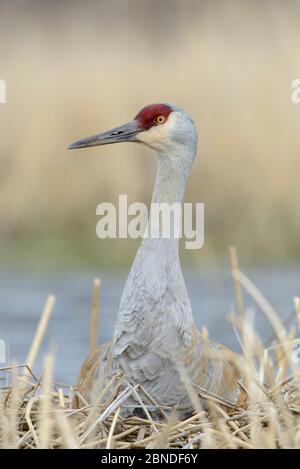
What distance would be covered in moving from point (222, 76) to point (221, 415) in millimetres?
6643

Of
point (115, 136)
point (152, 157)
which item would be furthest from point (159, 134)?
point (152, 157)

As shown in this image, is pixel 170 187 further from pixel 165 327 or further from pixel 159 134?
pixel 165 327

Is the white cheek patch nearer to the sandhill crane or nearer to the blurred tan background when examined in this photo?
the sandhill crane

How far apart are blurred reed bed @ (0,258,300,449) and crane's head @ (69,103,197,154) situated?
85 cm

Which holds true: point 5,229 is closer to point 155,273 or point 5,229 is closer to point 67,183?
point 67,183

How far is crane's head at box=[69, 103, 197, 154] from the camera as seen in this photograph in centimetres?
464

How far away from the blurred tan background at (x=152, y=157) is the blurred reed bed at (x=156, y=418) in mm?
5868

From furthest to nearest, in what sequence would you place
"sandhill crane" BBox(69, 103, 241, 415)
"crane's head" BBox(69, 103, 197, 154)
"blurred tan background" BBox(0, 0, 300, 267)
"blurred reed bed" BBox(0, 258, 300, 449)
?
"blurred tan background" BBox(0, 0, 300, 267)
"crane's head" BBox(69, 103, 197, 154)
"sandhill crane" BBox(69, 103, 241, 415)
"blurred reed bed" BBox(0, 258, 300, 449)

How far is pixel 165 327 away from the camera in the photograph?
4.30m

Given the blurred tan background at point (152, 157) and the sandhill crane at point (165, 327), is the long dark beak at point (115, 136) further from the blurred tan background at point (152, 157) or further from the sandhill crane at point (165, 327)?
the blurred tan background at point (152, 157)

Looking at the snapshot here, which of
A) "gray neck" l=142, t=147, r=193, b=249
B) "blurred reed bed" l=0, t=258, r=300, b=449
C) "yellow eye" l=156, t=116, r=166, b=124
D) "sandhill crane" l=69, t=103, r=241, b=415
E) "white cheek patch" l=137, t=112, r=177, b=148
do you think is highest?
"yellow eye" l=156, t=116, r=166, b=124

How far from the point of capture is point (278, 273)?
10211 mm

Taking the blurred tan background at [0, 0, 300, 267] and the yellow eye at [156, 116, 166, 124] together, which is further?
the blurred tan background at [0, 0, 300, 267]

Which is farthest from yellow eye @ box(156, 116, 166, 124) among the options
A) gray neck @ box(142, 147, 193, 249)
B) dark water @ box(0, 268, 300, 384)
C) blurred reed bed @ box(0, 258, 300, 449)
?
dark water @ box(0, 268, 300, 384)
